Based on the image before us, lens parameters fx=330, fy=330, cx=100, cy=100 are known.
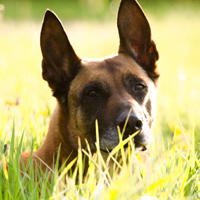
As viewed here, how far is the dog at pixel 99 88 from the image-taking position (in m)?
2.92

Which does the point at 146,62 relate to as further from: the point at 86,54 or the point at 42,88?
the point at 86,54

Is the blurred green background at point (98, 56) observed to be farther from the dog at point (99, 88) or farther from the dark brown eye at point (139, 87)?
the dark brown eye at point (139, 87)

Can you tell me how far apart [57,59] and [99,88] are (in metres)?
0.60

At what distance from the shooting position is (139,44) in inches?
145

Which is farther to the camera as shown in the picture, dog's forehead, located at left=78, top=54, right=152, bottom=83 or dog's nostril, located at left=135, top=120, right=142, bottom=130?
dog's forehead, located at left=78, top=54, right=152, bottom=83

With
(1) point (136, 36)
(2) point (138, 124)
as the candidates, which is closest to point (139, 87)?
(2) point (138, 124)

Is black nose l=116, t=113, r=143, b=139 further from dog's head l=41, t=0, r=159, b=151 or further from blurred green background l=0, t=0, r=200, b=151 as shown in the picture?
blurred green background l=0, t=0, r=200, b=151

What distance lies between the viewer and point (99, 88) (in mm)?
3150

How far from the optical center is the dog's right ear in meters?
3.26

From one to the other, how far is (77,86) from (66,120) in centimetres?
36

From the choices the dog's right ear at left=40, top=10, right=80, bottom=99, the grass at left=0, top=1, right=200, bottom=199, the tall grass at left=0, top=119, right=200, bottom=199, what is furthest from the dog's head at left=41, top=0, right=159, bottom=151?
the tall grass at left=0, top=119, right=200, bottom=199

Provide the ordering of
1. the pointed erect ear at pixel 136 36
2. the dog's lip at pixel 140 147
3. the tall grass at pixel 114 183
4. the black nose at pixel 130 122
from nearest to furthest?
the tall grass at pixel 114 183 < the black nose at pixel 130 122 < the dog's lip at pixel 140 147 < the pointed erect ear at pixel 136 36

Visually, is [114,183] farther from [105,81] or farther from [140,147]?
[105,81]

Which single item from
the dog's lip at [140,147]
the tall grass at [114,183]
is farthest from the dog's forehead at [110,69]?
the tall grass at [114,183]
